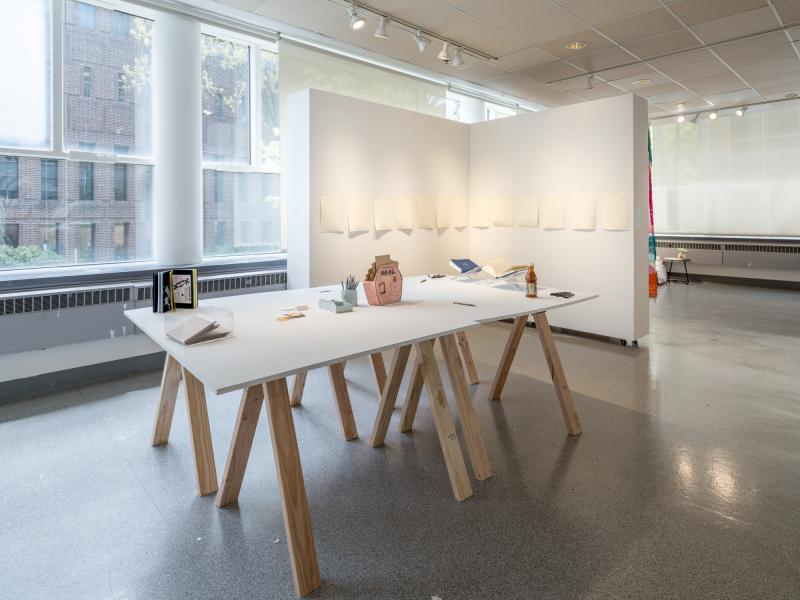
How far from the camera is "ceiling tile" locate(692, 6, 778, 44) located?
496 cm

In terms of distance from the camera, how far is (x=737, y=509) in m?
2.26

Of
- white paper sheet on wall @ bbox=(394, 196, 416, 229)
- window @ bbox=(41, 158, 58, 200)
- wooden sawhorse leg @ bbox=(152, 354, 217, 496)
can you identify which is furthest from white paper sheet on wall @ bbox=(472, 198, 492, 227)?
wooden sawhorse leg @ bbox=(152, 354, 217, 496)

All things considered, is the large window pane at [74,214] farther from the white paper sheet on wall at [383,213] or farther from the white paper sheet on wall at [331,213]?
the white paper sheet on wall at [383,213]

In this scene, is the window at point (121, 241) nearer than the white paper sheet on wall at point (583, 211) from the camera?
Yes

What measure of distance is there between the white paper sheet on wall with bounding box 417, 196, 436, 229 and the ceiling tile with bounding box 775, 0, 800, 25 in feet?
12.4

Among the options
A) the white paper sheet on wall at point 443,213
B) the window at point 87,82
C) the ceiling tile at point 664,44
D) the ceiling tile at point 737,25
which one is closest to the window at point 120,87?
the window at point 87,82

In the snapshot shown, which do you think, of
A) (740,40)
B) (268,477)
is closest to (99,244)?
(268,477)

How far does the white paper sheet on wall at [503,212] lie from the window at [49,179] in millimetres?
4522

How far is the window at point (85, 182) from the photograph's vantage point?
442 centimetres

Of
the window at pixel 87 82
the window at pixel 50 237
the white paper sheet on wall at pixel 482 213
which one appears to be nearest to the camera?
the window at pixel 50 237

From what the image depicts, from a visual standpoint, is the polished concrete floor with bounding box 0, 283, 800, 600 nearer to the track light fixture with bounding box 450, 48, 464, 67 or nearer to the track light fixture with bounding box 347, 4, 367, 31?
the track light fixture with bounding box 347, 4, 367, 31

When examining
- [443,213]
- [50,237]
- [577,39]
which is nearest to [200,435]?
[50,237]

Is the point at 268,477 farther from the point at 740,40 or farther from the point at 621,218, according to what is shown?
the point at 740,40

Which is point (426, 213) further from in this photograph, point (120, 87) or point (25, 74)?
point (25, 74)
